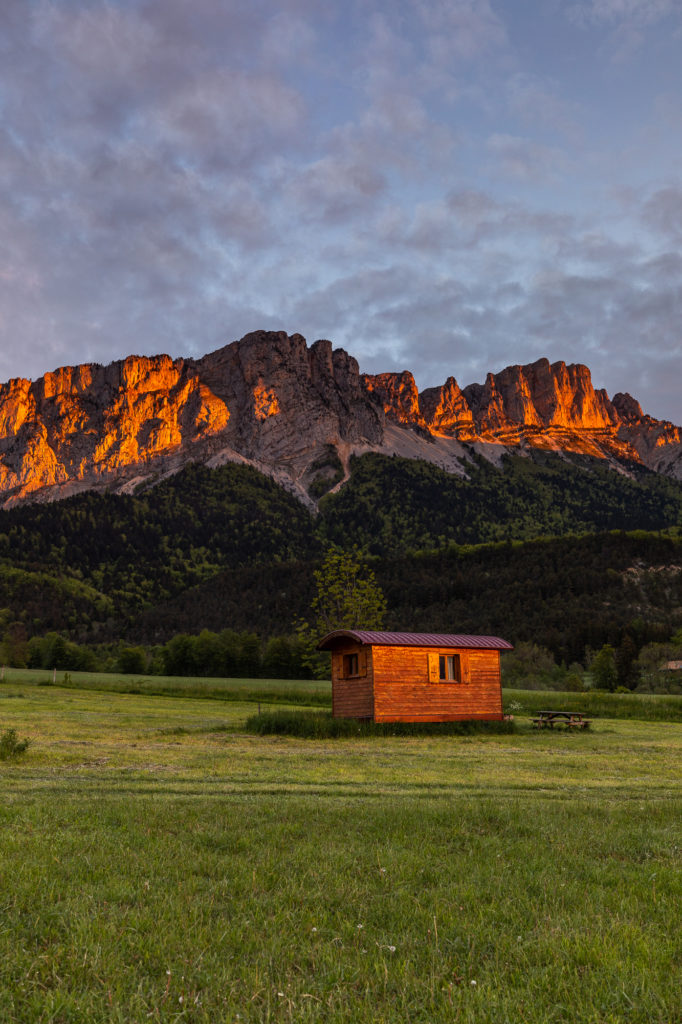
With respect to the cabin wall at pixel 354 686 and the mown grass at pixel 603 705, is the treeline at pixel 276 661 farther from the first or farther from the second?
the cabin wall at pixel 354 686

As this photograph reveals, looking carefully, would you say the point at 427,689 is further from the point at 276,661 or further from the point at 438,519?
the point at 438,519

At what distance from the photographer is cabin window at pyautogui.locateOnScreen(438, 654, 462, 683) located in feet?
107

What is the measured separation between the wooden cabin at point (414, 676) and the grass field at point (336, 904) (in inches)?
726

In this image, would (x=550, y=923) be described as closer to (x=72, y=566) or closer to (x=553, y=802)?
(x=553, y=802)

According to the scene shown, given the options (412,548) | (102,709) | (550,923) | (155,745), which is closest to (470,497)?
(412,548)

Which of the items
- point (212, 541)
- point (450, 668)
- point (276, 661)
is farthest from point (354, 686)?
point (212, 541)

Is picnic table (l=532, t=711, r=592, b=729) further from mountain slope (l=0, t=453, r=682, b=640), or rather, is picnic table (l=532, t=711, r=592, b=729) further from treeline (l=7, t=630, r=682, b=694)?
mountain slope (l=0, t=453, r=682, b=640)

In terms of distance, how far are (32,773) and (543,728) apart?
2327 cm

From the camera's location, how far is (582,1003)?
376cm

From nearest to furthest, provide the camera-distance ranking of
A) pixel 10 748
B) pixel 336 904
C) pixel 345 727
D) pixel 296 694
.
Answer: pixel 336 904
pixel 10 748
pixel 345 727
pixel 296 694

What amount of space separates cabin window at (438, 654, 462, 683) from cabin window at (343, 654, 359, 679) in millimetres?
3804

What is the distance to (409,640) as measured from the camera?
31578 mm

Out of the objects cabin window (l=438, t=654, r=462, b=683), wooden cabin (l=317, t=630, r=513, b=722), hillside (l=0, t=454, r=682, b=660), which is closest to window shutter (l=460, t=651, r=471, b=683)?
wooden cabin (l=317, t=630, r=513, b=722)

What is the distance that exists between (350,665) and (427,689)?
3.60 m
